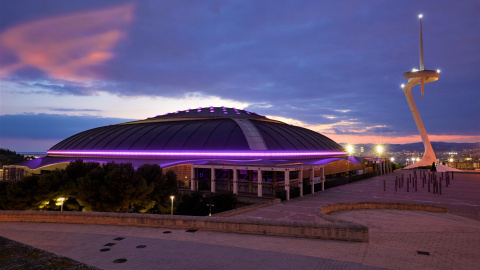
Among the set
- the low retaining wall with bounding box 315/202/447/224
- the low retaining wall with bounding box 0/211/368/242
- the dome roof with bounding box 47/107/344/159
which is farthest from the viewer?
the dome roof with bounding box 47/107/344/159

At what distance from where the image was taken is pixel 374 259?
11.7m

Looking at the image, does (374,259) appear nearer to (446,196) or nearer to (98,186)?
(98,186)

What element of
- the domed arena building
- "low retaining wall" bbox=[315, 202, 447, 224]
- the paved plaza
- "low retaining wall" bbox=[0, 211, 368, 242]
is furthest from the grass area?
the domed arena building

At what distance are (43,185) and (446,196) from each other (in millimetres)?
42111

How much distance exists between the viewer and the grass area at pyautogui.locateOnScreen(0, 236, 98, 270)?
8.52m

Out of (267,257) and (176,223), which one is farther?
(176,223)

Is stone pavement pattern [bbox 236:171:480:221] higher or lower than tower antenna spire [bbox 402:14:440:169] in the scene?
lower

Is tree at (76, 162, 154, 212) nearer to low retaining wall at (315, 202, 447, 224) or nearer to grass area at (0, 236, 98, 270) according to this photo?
grass area at (0, 236, 98, 270)

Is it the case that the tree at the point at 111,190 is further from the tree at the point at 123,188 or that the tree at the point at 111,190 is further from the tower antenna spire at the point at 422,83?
the tower antenna spire at the point at 422,83

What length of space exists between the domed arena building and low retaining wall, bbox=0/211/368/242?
61.0 ft

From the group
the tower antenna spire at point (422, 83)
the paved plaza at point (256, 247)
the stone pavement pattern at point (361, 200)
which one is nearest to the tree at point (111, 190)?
the paved plaza at point (256, 247)

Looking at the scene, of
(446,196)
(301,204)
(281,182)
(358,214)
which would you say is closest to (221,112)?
(281,182)

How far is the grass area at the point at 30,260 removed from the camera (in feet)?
27.9

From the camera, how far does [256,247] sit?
44.9 feet
